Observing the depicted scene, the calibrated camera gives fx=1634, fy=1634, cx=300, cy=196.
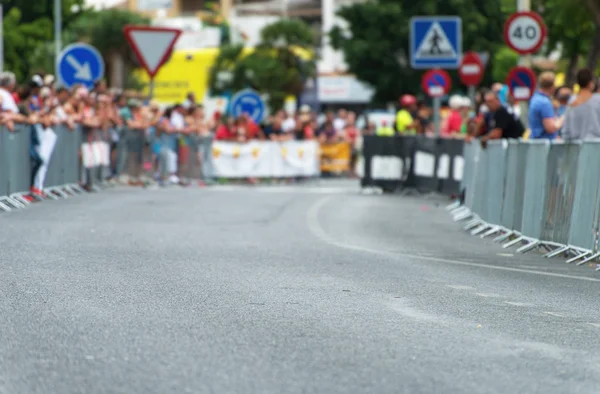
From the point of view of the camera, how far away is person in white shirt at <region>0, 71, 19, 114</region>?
1975cm

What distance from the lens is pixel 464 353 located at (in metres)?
7.54

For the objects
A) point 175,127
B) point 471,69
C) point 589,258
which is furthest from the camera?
point 471,69

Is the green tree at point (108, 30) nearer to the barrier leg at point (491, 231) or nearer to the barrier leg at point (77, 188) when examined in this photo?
the barrier leg at point (77, 188)

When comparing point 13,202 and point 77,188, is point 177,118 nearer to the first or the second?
point 77,188

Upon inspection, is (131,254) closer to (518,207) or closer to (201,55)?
(518,207)

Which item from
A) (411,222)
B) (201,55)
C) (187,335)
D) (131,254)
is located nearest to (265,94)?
(201,55)

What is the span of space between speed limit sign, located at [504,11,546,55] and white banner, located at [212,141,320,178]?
11.8 meters

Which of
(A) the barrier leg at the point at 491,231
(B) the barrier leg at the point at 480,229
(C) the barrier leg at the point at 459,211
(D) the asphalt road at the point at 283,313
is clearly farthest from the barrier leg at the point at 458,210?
(D) the asphalt road at the point at 283,313

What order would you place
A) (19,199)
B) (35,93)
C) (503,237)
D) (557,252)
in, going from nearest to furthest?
(557,252) → (503,237) → (19,199) → (35,93)

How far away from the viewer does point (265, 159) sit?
35312 millimetres

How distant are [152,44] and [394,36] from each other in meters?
43.3

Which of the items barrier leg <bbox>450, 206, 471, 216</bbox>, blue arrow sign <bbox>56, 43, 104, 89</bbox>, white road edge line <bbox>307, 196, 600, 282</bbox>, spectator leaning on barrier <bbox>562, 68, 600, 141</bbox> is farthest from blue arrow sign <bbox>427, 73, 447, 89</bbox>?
spectator leaning on barrier <bbox>562, 68, 600, 141</bbox>

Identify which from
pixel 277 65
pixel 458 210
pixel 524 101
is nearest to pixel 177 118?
pixel 524 101

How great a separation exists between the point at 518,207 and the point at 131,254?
4857 mm
